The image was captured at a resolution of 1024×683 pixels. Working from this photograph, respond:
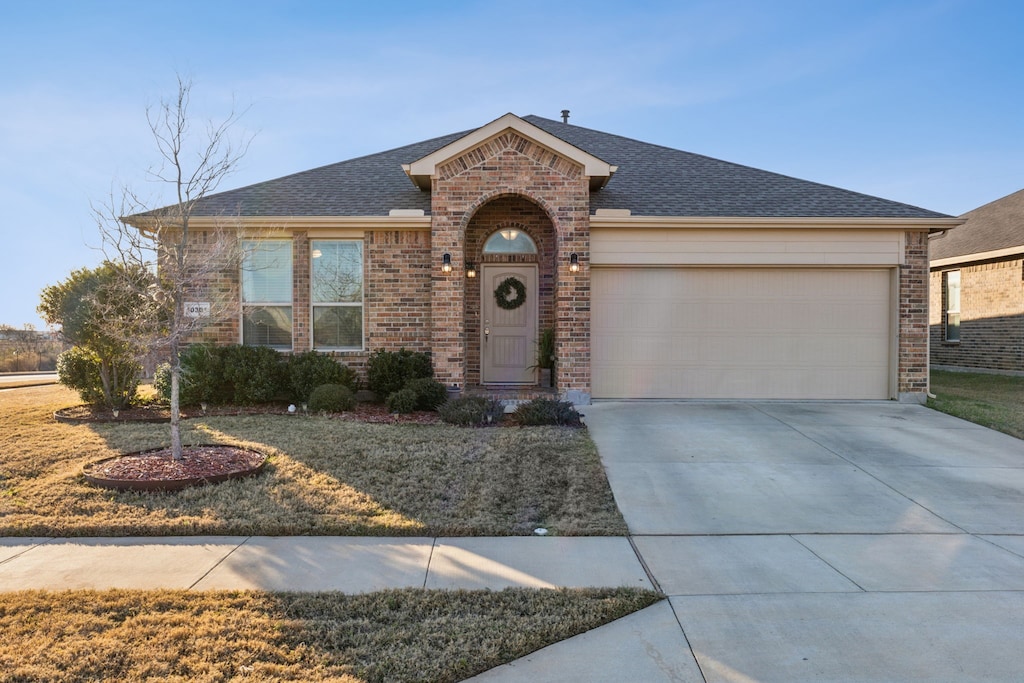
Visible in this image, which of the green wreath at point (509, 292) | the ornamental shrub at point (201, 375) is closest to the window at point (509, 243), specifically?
the green wreath at point (509, 292)

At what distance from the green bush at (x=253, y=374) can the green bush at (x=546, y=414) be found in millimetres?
4225

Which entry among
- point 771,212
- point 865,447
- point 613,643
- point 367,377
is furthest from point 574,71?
point 613,643

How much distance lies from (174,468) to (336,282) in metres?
5.28

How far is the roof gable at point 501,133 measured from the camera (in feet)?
33.3

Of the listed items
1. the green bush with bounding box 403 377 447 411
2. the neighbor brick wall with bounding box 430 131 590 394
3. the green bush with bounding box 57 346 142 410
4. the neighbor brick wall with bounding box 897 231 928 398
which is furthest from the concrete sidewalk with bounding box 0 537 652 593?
the neighbor brick wall with bounding box 897 231 928 398

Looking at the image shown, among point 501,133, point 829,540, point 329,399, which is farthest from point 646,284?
point 829,540

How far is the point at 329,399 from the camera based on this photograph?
377 inches

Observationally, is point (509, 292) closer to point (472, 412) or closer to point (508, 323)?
point (508, 323)

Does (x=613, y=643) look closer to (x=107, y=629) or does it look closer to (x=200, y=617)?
(x=200, y=617)

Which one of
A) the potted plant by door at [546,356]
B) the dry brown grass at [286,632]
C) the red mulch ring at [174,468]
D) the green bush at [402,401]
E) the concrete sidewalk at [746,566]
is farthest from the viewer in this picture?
the potted plant by door at [546,356]

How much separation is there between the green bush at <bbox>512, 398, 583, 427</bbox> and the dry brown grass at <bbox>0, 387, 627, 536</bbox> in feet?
1.22

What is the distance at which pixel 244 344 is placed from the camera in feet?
36.4

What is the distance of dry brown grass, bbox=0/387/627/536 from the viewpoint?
5.09 metres

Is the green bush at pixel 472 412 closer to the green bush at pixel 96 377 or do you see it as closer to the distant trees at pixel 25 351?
the green bush at pixel 96 377
